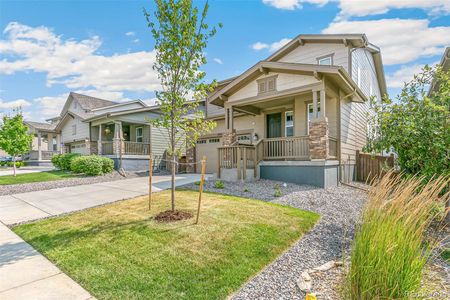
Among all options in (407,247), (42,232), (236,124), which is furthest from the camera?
(236,124)

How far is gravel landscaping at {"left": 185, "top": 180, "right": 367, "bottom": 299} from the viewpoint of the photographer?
10.3 feet

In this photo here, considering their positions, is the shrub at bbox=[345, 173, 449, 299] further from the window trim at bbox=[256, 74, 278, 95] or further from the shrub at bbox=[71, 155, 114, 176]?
the shrub at bbox=[71, 155, 114, 176]

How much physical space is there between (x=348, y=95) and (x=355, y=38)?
289 centimetres

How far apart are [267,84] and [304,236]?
7805 millimetres

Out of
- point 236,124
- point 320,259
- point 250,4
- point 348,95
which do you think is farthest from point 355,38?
point 320,259

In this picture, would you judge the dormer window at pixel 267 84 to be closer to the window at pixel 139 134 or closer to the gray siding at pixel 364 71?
the gray siding at pixel 364 71

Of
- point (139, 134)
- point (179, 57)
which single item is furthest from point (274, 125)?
point (139, 134)

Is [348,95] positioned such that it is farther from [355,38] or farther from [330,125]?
[355,38]

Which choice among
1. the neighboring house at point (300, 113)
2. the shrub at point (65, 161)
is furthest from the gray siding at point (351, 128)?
the shrub at point (65, 161)

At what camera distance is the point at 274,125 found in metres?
13.2

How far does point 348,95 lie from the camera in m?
10.9

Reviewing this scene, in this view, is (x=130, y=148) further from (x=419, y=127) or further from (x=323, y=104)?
(x=419, y=127)

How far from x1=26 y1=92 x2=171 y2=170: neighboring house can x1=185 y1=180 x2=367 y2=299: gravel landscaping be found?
9665mm

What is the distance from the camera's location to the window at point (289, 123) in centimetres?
1239
